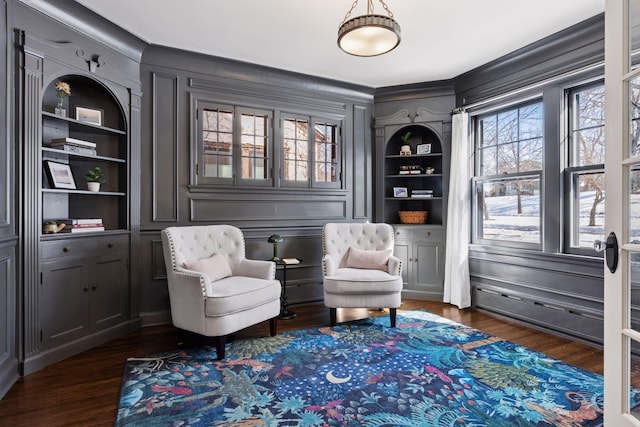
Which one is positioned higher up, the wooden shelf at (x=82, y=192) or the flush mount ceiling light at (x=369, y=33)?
the flush mount ceiling light at (x=369, y=33)

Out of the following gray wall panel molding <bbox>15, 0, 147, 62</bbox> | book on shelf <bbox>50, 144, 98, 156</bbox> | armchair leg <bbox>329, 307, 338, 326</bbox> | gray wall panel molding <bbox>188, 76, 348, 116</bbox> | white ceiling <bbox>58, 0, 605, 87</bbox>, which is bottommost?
armchair leg <bbox>329, 307, 338, 326</bbox>

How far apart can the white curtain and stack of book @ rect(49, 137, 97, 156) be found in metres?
3.74

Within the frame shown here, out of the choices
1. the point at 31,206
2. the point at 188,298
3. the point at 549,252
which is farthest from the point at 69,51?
the point at 549,252

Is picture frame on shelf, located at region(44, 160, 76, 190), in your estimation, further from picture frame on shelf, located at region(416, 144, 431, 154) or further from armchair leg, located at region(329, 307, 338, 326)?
picture frame on shelf, located at region(416, 144, 431, 154)

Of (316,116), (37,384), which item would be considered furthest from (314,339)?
(316,116)

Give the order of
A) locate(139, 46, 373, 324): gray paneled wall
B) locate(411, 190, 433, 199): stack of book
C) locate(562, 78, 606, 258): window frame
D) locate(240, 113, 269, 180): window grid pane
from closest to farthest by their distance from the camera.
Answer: locate(562, 78, 606, 258): window frame, locate(139, 46, 373, 324): gray paneled wall, locate(240, 113, 269, 180): window grid pane, locate(411, 190, 433, 199): stack of book

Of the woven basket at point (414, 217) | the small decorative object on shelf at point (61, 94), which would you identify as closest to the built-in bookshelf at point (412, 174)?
the woven basket at point (414, 217)

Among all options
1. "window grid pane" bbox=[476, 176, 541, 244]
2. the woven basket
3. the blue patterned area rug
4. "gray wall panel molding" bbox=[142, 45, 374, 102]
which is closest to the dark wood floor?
the blue patterned area rug

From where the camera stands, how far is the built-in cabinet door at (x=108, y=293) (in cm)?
293

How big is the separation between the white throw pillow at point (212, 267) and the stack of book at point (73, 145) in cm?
126

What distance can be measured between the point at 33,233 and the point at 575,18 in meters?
4.52

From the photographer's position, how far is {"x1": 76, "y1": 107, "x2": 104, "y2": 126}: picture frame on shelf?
3.01 metres

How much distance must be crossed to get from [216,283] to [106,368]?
0.95 meters

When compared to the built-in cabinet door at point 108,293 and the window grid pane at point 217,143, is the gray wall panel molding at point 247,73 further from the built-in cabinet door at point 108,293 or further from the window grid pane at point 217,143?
the built-in cabinet door at point 108,293
